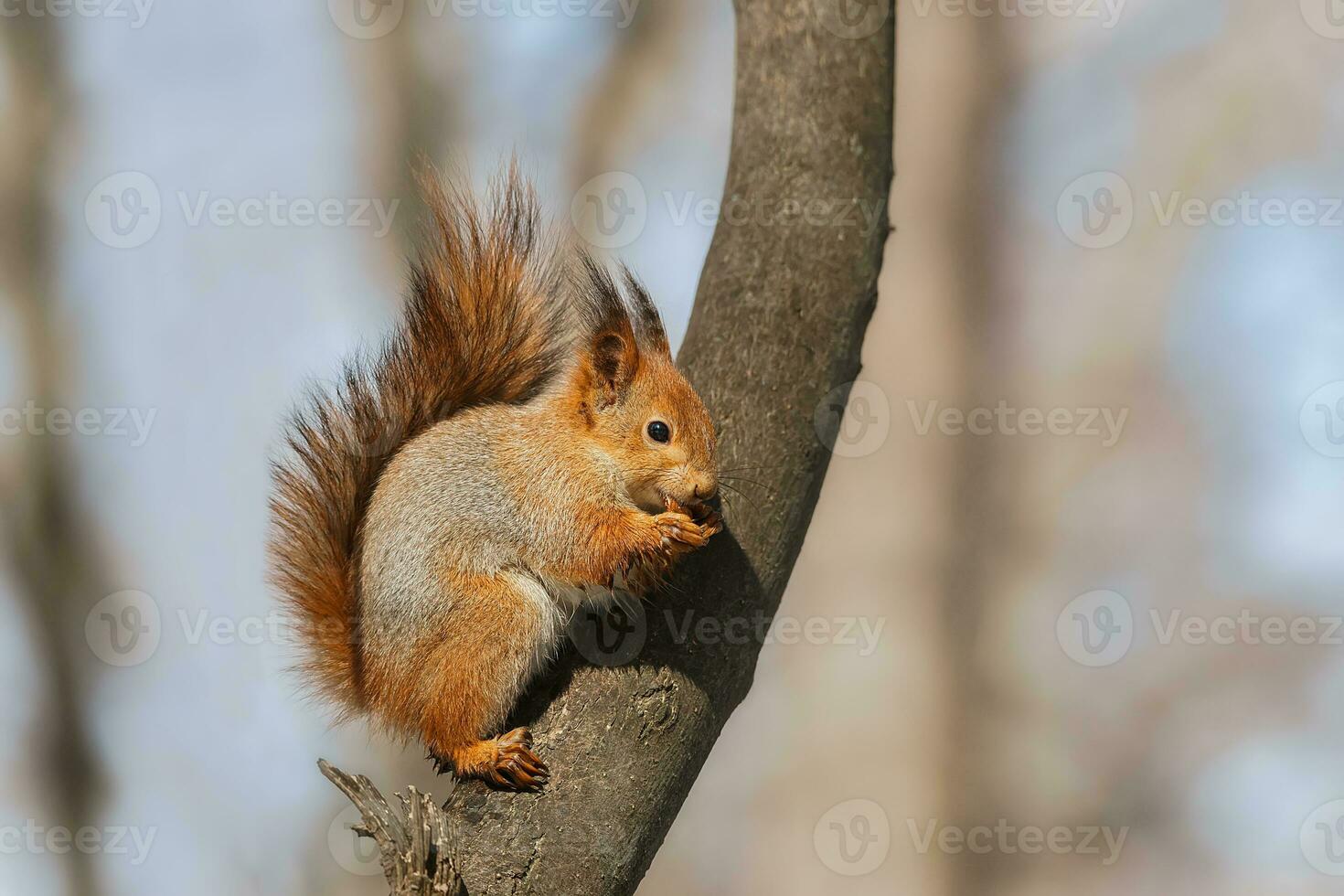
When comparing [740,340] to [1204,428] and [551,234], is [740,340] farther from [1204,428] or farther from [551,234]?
[1204,428]

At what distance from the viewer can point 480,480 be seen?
6.40 feet

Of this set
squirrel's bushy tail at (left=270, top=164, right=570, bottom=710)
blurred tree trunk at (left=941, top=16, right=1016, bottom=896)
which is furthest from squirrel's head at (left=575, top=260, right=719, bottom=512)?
blurred tree trunk at (left=941, top=16, right=1016, bottom=896)

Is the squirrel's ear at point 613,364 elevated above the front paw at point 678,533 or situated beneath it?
elevated above

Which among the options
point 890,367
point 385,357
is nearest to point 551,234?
point 385,357

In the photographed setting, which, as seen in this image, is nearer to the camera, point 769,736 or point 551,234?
point 551,234

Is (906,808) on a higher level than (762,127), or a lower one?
lower

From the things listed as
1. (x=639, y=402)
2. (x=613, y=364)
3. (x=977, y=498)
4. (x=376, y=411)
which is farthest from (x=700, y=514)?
(x=977, y=498)

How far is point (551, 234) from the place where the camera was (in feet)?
6.89

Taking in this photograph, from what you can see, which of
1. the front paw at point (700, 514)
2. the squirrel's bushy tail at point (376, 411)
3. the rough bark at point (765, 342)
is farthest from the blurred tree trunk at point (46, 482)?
the front paw at point (700, 514)

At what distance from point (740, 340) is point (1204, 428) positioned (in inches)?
189

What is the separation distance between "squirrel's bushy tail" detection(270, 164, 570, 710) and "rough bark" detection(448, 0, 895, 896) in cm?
42

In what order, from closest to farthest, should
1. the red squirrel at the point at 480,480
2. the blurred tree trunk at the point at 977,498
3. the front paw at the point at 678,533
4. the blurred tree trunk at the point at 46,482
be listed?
the front paw at the point at 678,533, the red squirrel at the point at 480,480, the blurred tree trunk at the point at 46,482, the blurred tree trunk at the point at 977,498

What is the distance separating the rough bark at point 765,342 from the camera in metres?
1.74

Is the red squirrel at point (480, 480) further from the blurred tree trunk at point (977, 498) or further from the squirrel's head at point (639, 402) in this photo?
the blurred tree trunk at point (977, 498)
